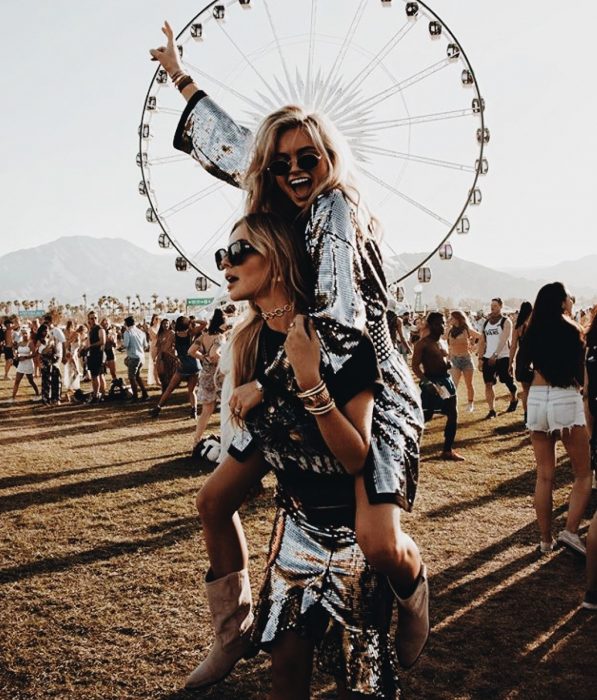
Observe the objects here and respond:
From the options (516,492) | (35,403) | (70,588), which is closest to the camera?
(70,588)

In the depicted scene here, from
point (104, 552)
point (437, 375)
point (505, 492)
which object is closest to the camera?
point (104, 552)

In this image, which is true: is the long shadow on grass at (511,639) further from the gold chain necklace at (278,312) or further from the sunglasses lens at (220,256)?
the sunglasses lens at (220,256)

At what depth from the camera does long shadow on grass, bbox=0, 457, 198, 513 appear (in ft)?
22.0

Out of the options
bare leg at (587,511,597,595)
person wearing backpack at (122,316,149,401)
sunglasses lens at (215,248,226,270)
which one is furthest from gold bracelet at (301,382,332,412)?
person wearing backpack at (122,316,149,401)

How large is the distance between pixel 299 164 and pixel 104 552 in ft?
14.0

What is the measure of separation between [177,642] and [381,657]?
7.33 feet

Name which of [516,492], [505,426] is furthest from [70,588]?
[505,426]

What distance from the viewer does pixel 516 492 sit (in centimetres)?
677

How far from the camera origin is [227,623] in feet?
6.96

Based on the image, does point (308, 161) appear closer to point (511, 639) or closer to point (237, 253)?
point (237, 253)

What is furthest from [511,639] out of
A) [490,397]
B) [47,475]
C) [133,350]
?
[133,350]

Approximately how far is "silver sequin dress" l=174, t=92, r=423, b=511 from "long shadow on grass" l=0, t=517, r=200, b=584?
392 cm

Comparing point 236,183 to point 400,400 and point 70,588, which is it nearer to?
point 400,400

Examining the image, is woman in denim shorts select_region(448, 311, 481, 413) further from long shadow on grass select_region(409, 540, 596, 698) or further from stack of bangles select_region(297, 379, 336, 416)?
stack of bangles select_region(297, 379, 336, 416)
